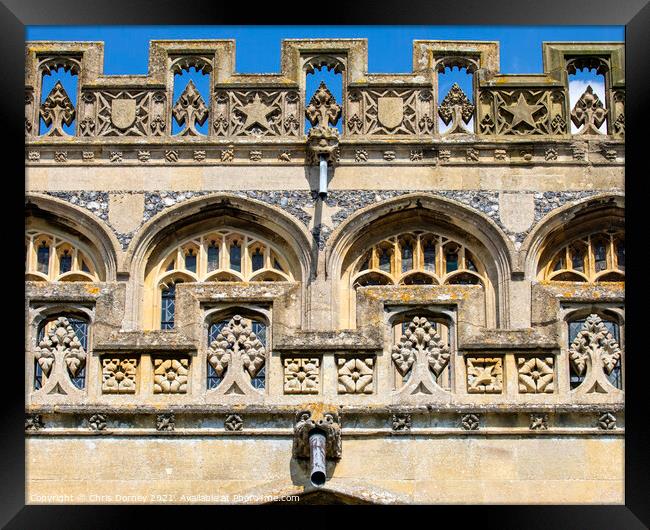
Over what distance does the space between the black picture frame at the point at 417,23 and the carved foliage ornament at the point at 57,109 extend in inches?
405

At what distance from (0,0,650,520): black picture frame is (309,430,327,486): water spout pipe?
3.13 meters

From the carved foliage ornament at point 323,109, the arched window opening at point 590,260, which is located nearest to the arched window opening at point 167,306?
the carved foliage ornament at point 323,109

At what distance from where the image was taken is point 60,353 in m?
15.0

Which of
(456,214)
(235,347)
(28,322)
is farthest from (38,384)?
(456,214)

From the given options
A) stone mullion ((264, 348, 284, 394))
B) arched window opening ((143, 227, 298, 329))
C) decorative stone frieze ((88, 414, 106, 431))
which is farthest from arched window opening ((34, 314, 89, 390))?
arched window opening ((143, 227, 298, 329))

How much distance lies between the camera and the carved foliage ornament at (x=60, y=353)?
49.2ft

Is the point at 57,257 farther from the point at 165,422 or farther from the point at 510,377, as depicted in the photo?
the point at 510,377

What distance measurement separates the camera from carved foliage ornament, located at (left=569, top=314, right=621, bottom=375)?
1498 cm

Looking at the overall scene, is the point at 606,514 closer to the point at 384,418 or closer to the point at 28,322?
the point at 384,418

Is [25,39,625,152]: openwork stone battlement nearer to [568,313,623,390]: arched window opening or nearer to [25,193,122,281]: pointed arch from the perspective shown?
[25,193,122,281]: pointed arch

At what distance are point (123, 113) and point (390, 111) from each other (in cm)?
340

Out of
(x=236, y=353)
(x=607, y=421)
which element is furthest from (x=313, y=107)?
(x=607, y=421)

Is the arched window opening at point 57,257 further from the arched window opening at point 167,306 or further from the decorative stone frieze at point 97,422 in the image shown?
the decorative stone frieze at point 97,422
